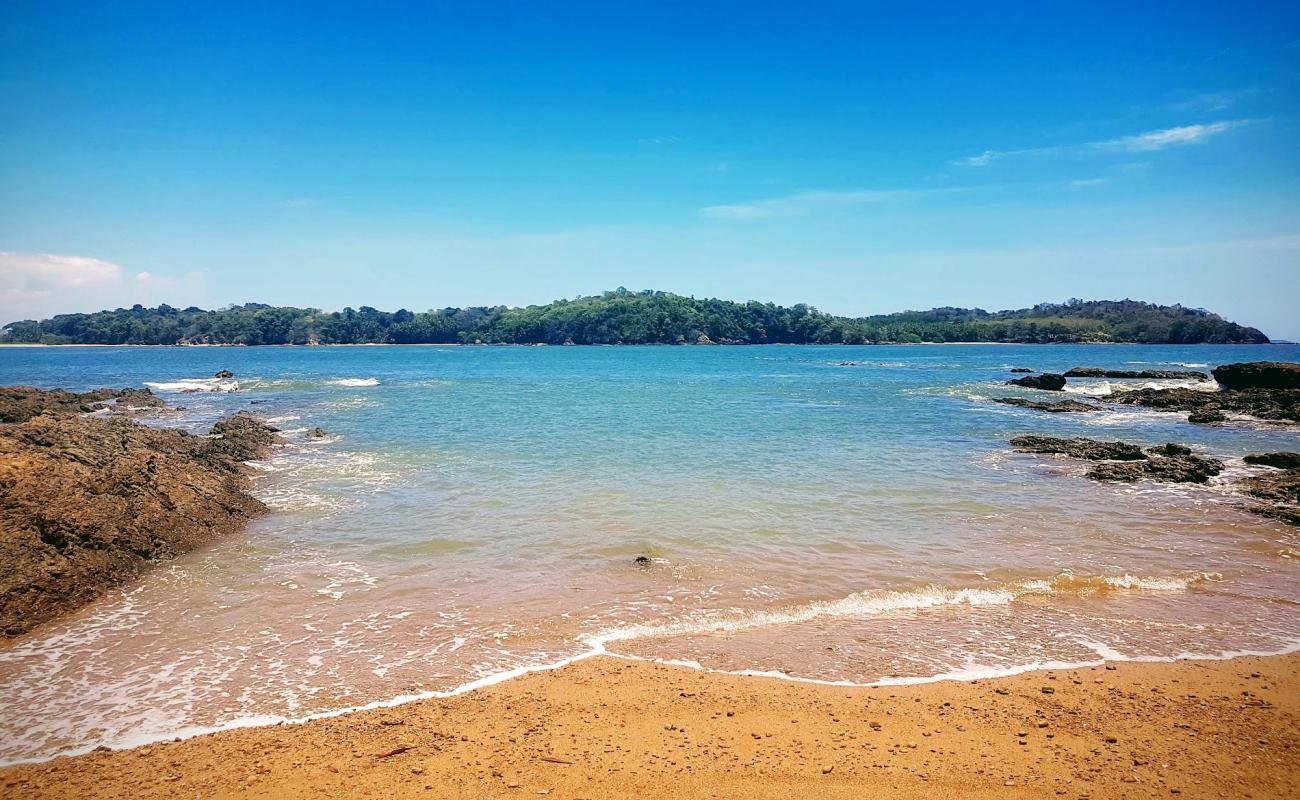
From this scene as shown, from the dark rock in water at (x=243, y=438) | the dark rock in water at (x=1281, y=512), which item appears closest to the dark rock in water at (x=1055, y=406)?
the dark rock in water at (x=1281, y=512)

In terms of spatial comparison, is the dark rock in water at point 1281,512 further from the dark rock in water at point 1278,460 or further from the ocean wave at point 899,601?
the dark rock in water at point 1278,460

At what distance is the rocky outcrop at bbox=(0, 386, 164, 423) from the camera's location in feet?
74.8

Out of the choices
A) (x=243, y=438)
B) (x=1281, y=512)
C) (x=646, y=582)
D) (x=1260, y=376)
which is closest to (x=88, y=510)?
(x=646, y=582)

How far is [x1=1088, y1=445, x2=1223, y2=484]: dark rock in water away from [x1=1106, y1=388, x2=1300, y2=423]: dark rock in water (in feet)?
46.9

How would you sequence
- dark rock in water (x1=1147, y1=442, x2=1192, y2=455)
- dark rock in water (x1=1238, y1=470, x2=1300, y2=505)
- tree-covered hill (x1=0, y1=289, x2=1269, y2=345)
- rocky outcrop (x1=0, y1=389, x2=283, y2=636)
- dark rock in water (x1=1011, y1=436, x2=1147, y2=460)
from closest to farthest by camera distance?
rocky outcrop (x1=0, y1=389, x2=283, y2=636), dark rock in water (x1=1238, y1=470, x2=1300, y2=505), dark rock in water (x1=1147, y1=442, x2=1192, y2=455), dark rock in water (x1=1011, y1=436, x2=1147, y2=460), tree-covered hill (x1=0, y1=289, x2=1269, y2=345)

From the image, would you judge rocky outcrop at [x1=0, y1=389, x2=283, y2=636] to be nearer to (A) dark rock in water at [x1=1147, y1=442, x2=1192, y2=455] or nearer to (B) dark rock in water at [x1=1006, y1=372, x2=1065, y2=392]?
(A) dark rock in water at [x1=1147, y1=442, x2=1192, y2=455]

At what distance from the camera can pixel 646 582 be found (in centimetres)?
990

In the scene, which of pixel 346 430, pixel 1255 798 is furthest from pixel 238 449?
pixel 1255 798

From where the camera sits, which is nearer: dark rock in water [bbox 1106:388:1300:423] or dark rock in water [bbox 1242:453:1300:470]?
dark rock in water [bbox 1242:453:1300:470]

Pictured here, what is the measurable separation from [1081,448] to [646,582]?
17.6 metres

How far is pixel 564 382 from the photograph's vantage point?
5706cm

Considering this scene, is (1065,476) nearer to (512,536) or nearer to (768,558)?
(768,558)

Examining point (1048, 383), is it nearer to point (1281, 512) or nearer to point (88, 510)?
point (1281, 512)

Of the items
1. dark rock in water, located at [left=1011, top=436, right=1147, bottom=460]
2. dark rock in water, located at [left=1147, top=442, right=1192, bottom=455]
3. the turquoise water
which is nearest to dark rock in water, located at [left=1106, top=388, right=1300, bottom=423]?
dark rock in water, located at [left=1147, top=442, right=1192, bottom=455]
